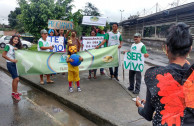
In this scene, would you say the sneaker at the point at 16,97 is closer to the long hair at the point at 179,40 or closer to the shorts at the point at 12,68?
the shorts at the point at 12,68

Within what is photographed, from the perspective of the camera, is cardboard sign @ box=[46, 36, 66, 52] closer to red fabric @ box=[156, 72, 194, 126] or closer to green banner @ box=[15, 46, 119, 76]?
green banner @ box=[15, 46, 119, 76]

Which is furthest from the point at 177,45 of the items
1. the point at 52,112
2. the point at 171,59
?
the point at 52,112

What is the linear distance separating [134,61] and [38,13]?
10158 mm

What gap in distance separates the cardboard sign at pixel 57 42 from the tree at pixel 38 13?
629 cm

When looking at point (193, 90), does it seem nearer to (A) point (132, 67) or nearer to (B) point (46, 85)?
(A) point (132, 67)

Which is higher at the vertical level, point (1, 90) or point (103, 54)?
point (103, 54)

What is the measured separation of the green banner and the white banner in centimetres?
109

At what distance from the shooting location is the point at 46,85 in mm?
5582

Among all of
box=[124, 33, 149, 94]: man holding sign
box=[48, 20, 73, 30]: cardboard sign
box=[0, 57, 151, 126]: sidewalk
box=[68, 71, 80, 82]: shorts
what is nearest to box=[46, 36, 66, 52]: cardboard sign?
box=[48, 20, 73, 30]: cardboard sign

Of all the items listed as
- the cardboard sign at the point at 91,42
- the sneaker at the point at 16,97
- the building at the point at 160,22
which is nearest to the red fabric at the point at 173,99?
the sneaker at the point at 16,97

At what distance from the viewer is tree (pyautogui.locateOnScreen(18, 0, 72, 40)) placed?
12.4m

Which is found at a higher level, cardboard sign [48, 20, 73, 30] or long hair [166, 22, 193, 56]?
cardboard sign [48, 20, 73, 30]

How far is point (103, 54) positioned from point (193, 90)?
5115 millimetres

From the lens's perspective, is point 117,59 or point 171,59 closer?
point 171,59
